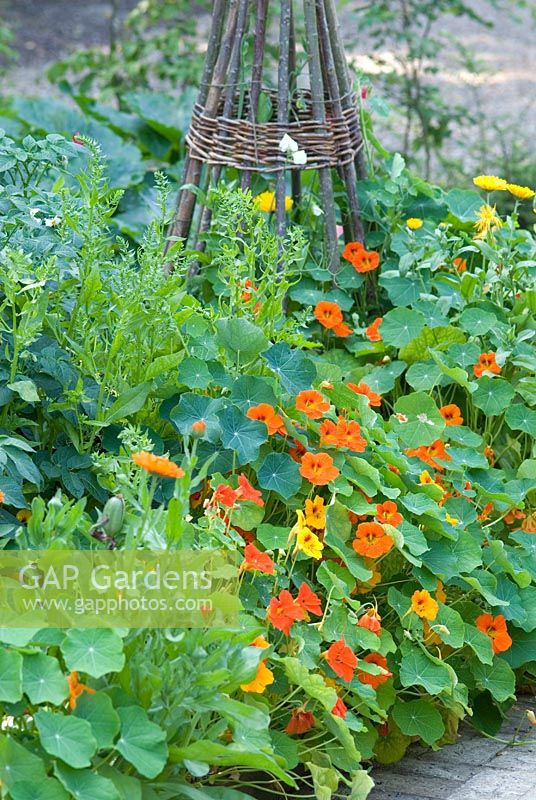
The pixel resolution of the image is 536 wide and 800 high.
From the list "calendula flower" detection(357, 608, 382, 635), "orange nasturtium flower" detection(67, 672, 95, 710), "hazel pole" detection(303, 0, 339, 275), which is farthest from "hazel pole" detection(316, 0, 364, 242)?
"orange nasturtium flower" detection(67, 672, 95, 710)

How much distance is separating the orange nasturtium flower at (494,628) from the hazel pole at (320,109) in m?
1.01

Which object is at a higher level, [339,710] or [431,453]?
[431,453]

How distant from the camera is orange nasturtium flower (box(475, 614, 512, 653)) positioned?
201 centimetres

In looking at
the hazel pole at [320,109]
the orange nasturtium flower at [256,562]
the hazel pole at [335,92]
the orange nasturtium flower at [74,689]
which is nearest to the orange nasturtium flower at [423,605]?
the orange nasturtium flower at [256,562]

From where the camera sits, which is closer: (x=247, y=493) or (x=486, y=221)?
Answer: (x=247, y=493)

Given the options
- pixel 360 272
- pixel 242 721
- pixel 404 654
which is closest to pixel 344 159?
pixel 360 272

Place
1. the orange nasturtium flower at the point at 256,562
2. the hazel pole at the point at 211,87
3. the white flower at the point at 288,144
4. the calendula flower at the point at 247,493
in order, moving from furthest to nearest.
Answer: the hazel pole at the point at 211,87 < the white flower at the point at 288,144 < the calendula flower at the point at 247,493 < the orange nasturtium flower at the point at 256,562

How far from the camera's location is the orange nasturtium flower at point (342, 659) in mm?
1734

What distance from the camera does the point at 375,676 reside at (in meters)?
1.85

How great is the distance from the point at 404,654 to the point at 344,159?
1.32m

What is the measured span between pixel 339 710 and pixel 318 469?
421 millimetres

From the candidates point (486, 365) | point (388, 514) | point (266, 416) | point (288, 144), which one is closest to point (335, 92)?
point (288, 144)

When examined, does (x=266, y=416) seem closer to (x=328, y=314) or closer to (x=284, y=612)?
(x=284, y=612)

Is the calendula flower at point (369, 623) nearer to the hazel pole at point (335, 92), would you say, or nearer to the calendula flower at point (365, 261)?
the calendula flower at point (365, 261)
